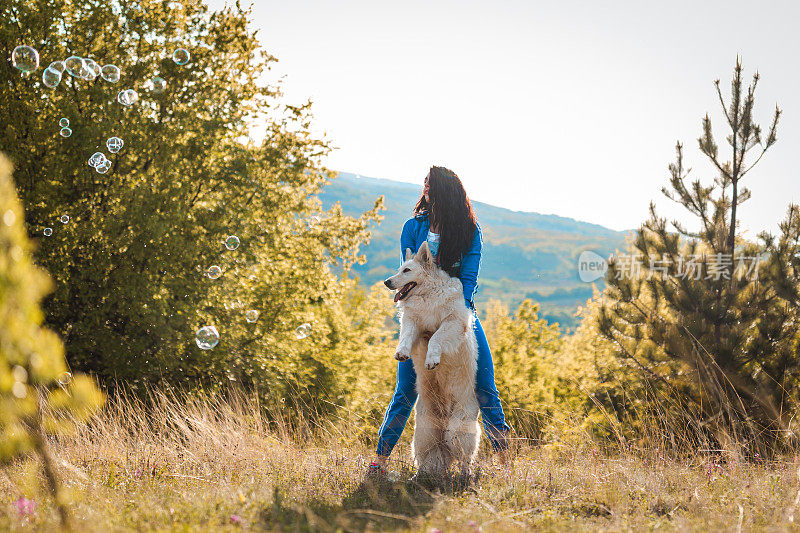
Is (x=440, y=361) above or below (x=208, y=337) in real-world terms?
above

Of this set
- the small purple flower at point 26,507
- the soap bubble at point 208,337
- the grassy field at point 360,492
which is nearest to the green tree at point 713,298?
the grassy field at point 360,492

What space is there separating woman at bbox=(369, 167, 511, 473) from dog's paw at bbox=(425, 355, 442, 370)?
442 mm

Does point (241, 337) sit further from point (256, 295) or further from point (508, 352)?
point (508, 352)

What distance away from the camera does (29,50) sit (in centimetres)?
655

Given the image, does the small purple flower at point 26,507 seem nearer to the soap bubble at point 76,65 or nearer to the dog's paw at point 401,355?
the dog's paw at point 401,355

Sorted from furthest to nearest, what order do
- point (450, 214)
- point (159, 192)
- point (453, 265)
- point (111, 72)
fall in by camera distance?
point (159, 192) < point (111, 72) < point (453, 265) < point (450, 214)

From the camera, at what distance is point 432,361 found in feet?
13.4

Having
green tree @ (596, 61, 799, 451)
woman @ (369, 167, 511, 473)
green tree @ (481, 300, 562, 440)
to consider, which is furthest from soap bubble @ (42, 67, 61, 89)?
green tree @ (481, 300, 562, 440)

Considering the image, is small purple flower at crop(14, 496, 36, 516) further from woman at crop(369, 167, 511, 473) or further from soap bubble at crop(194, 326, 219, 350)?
soap bubble at crop(194, 326, 219, 350)

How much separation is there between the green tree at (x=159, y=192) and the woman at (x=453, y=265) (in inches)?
311

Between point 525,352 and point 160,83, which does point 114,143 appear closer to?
point 160,83

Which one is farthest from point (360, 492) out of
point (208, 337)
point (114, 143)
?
point (114, 143)

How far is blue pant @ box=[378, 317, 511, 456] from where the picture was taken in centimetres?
452

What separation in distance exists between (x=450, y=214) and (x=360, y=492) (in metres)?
2.20
